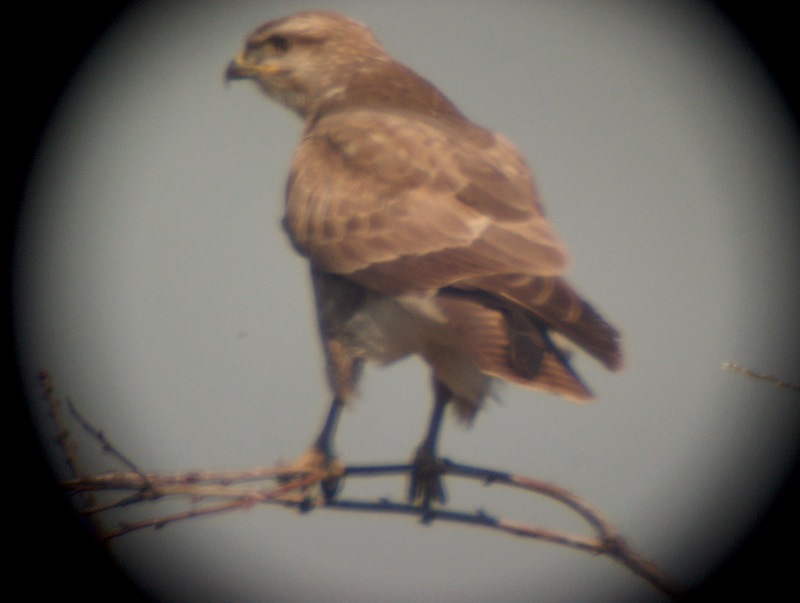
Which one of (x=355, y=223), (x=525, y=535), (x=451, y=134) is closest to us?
(x=525, y=535)

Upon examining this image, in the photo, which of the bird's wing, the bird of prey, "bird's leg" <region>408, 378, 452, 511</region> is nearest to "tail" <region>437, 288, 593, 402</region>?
the bird of prey

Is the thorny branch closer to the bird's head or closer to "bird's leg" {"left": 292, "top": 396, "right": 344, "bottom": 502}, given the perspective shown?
"bird's leg" {"left": 292, "top": 396, "right": 344, "bottom": 502}

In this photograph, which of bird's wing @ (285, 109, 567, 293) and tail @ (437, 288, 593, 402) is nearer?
tail @ (437, 288, 593, 402)

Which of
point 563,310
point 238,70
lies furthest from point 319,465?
point 238,70

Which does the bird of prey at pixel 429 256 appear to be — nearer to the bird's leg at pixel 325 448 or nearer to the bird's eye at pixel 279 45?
the bird's leg at pixel 325 448

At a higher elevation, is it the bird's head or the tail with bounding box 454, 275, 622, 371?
the bird's head

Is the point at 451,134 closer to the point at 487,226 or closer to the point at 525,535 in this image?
the point at 487,226

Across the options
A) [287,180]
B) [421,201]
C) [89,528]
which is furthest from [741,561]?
[89,528]
